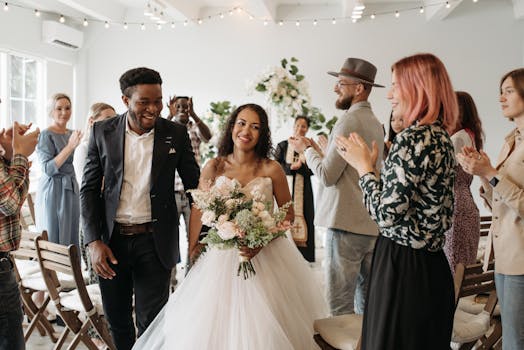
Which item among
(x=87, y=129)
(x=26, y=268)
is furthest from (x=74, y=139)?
(x=26, y=268)

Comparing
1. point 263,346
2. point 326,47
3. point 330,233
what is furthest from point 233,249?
point 326,47

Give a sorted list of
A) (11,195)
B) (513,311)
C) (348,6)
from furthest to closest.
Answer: (348,6)
(513,311)
(11,195)

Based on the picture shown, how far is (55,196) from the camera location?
4297 millimetres

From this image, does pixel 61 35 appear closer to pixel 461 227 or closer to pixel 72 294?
pixel 72 294

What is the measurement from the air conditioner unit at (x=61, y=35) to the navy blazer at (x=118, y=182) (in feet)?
15.1

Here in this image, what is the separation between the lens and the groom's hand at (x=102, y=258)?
2383 mm

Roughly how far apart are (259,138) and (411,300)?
49.8 inches

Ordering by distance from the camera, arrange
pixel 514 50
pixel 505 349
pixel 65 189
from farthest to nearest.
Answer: pixel 514 50 < pixel 65 189 < pixel 505 349

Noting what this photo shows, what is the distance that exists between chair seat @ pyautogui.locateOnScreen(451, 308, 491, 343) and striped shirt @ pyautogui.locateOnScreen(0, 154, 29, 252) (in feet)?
6.48

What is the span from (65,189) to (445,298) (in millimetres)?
3434

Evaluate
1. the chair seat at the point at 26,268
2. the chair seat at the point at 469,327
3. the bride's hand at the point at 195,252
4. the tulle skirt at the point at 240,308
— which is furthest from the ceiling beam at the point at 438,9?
the chair seat at the point at 26,268

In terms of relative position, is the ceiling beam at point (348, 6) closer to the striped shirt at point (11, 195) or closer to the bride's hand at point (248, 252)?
the bride's hand at point (248, 252)

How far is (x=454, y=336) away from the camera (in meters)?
2.36

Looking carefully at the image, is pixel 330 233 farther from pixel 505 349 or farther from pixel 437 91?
pixel 437 91
